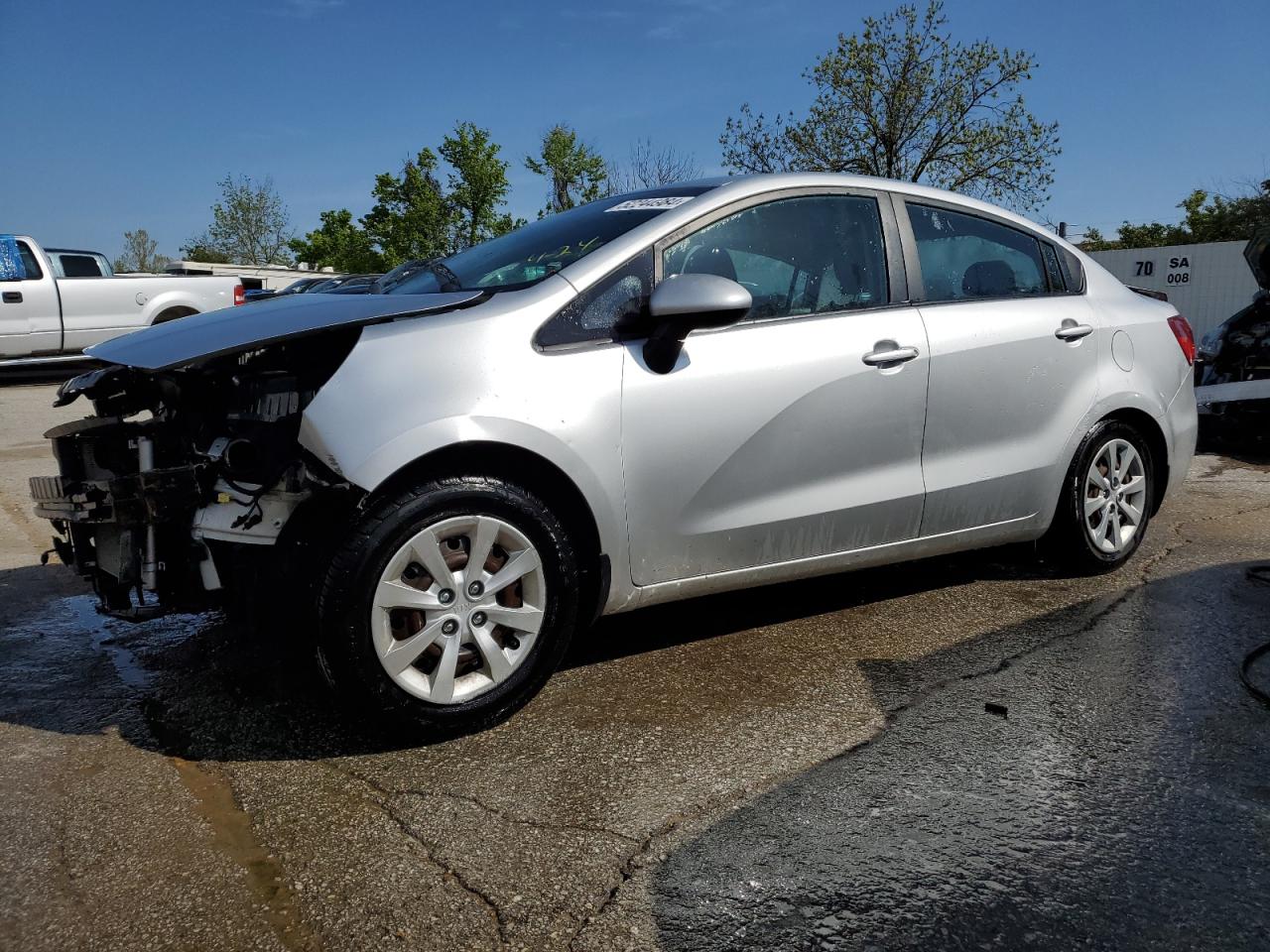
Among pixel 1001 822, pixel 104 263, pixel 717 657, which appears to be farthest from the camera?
pixel 104 263

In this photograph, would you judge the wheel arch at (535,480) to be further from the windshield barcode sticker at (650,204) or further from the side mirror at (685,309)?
the windshield barcode sticker at (650,204)

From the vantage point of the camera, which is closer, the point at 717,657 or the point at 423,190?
the point at 717,657

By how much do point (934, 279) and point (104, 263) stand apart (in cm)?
1479

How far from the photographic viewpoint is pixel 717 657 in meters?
3.68

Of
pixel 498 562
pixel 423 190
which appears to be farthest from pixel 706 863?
pixel 423 190

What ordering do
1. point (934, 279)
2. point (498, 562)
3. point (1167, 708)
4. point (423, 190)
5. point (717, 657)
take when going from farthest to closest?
point (423, 190)
point (934, 279)
point (717, 657)
point (1167, 708)
point (498, 562)

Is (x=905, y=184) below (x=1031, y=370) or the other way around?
the other way around

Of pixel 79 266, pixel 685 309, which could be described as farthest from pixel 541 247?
pixel 79 266

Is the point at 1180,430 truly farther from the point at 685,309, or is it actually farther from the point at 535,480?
the point at 535,480

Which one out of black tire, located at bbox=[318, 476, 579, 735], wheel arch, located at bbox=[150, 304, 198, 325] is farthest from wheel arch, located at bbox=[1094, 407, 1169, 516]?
wheel arch, located at bbox=[150, 304, 198, 325]

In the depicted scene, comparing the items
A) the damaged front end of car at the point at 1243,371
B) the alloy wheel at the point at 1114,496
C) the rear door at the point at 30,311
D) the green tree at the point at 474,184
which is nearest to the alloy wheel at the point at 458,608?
the alloy wheel at the point at 1114,496

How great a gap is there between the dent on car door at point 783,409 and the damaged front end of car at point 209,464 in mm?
767

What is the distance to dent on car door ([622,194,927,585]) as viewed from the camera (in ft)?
10.6

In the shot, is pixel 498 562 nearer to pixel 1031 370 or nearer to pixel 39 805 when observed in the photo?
pixel 39 805
